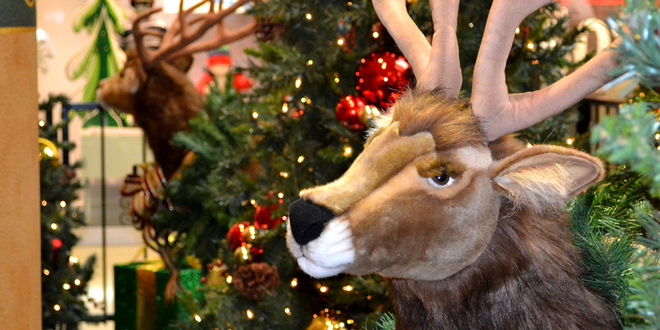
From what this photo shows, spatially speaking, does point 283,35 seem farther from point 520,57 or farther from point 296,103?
point 520,57

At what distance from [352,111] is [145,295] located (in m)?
1.52

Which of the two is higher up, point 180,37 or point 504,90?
point 504,90

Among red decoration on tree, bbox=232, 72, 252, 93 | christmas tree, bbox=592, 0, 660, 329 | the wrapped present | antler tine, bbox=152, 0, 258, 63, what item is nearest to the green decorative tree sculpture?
red decoration on tree, bbox=232, 72, 252, 93

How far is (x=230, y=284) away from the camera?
1.92m

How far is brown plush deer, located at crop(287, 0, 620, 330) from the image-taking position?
27.4 inches

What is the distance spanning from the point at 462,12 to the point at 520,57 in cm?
19

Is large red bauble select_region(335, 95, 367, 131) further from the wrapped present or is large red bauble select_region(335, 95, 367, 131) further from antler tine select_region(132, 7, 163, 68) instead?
antler tine select_region(132, 7, 163, 68)

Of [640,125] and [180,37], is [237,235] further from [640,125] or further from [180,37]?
[640,125]

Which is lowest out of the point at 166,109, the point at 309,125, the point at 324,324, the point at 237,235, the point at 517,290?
the point at 324,324

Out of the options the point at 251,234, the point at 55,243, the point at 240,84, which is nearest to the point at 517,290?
the point at 251,234

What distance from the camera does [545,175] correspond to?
0.70 m

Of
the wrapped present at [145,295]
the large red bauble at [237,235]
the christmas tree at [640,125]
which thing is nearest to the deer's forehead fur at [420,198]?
the christmas tree at [640,125]

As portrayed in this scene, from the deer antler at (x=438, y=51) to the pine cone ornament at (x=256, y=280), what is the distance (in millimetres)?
1038

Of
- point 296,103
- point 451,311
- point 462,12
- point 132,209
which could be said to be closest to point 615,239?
point 451,311
